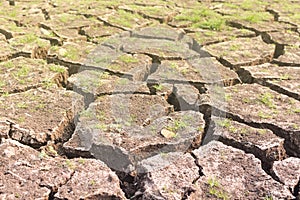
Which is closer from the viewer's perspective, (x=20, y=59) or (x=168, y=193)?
(x=168, y=193)

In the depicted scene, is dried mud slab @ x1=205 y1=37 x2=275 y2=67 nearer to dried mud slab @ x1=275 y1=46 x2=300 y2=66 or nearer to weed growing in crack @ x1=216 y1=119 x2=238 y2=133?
dried mud slab @ x1=275 y1=46 x2=300 y2=66

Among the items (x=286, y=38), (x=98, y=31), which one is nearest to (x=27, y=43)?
(x=98, y=31)

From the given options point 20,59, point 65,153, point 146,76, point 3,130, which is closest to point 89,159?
point 65,153

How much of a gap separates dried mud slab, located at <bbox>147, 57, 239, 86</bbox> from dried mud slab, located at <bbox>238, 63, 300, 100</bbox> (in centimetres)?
10

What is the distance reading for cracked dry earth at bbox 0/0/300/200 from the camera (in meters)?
2.04

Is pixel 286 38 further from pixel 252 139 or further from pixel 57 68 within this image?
pixel 57 68

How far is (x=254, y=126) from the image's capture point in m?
2.50

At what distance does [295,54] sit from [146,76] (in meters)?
1.34

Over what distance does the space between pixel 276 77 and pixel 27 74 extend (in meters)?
1.75

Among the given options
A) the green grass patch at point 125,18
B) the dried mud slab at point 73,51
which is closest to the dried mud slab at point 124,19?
the green grass patch at point 125,18

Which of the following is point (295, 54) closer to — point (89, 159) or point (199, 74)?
point (199, 74)

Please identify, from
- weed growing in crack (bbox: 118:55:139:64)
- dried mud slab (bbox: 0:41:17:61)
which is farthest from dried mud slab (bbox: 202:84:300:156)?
dried mud slab (bbox: 0:41:17:61)

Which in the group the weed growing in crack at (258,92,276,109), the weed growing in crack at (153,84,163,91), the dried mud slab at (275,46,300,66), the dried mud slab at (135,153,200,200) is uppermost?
the dried mud slab at (275,46,300,66)

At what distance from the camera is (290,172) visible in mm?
2127
